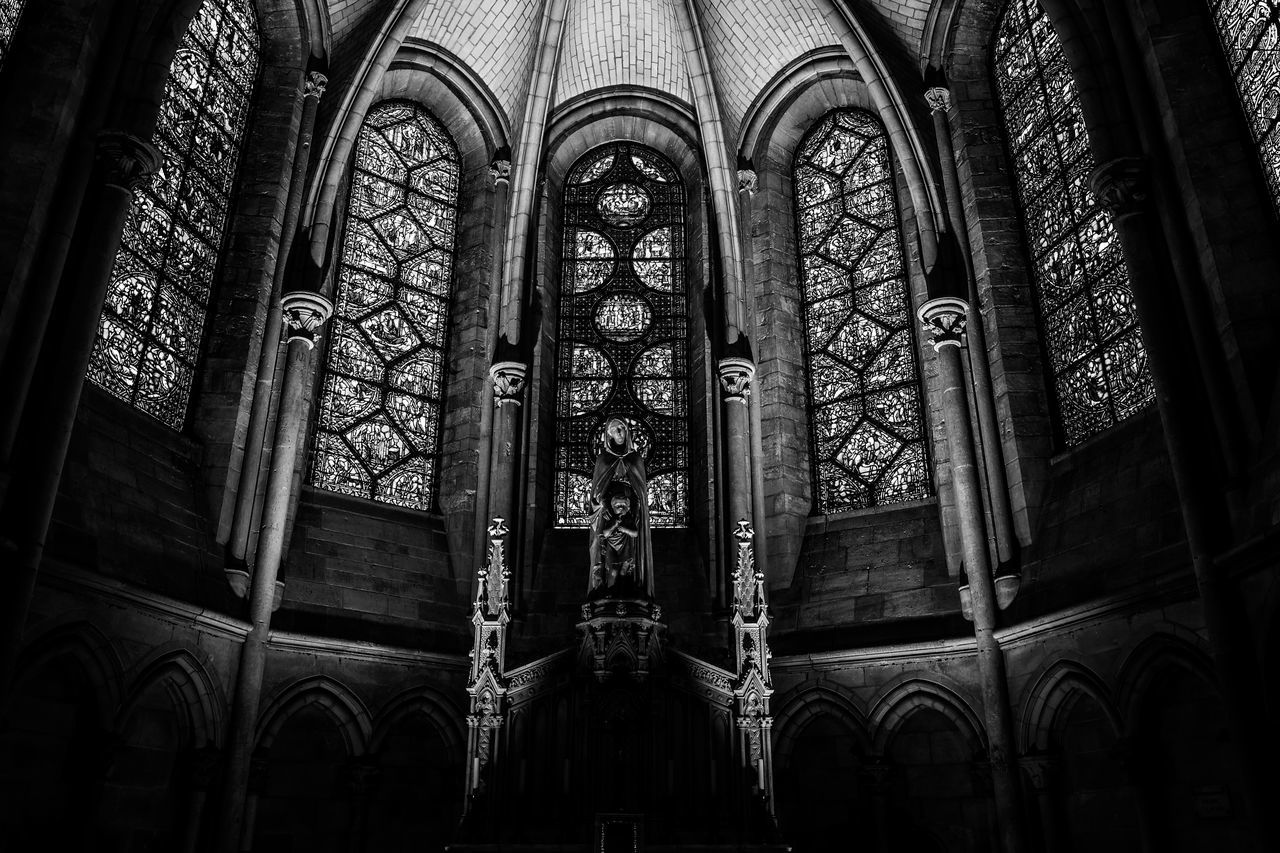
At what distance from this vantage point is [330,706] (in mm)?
10953

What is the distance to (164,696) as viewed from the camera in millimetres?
9523

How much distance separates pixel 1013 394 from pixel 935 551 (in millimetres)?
2003

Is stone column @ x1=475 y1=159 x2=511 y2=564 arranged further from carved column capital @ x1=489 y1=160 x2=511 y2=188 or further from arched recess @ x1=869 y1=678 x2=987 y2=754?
arched recess @ x1=869 y1=678 x2=987 y2=754

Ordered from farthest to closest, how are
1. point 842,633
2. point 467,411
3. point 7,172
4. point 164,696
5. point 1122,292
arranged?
1. point 467,411
2. point 842,633
3. point 1122,292
4. point 164,696
5. point 7,172

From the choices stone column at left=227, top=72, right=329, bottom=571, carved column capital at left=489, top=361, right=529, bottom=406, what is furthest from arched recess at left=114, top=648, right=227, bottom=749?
carved column capital at left=489, top=361, right=529, bottom=406

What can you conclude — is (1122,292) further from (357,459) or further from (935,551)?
(357,459)

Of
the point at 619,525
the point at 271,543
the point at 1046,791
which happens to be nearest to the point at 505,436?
the point at 271,543

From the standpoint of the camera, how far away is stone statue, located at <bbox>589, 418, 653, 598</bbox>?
31.6 ft

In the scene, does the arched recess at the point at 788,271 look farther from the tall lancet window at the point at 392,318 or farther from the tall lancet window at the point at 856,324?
the tall lancet window at the point at 392,318

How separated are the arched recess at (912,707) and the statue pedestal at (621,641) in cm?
308

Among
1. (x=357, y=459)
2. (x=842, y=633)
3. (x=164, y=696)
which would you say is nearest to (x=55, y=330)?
(x=164, y=696)

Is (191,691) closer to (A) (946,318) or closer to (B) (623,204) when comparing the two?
(A) (946,318)

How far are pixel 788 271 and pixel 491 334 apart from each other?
4.25 meters

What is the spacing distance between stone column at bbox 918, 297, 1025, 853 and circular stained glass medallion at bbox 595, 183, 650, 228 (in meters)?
5.12
